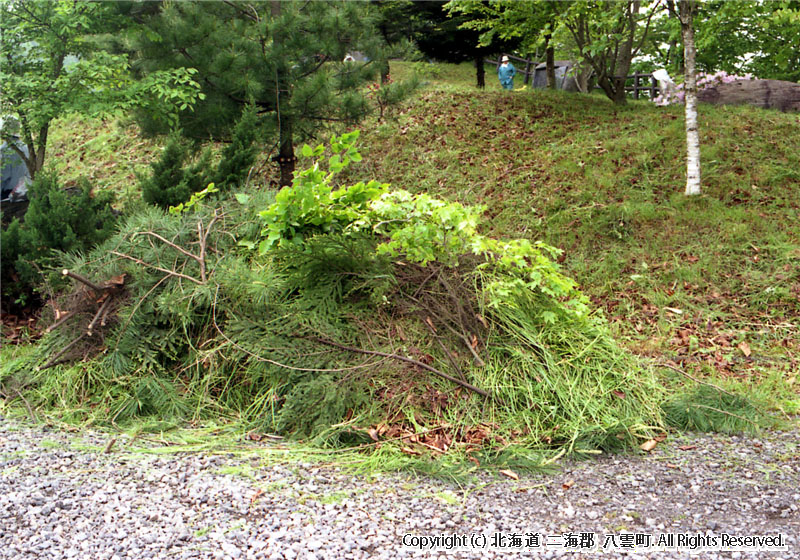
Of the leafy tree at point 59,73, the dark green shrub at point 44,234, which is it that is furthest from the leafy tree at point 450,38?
the dark green shrub at point 44,234

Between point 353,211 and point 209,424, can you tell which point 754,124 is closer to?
point 353,211

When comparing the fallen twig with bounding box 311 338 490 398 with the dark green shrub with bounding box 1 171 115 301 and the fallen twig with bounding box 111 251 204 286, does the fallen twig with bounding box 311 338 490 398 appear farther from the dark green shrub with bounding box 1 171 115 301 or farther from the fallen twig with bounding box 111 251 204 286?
the dark green shrub with bounding box 1 171 115 301

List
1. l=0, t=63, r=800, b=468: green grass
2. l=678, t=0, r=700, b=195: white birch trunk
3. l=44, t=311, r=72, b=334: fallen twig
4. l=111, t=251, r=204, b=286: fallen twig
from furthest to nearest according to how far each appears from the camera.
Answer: l=678, t=0, r=700, b=195: white birch trunk, l=0, t=63, r=800, b=468: green grass, l=44, t=311, r=72, b=334: fallen twig, l=111, t=251, r=204, b=286: fallen twig

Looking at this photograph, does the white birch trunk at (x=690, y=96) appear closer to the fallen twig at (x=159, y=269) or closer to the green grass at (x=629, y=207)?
the green grass at (x=629, y=207)

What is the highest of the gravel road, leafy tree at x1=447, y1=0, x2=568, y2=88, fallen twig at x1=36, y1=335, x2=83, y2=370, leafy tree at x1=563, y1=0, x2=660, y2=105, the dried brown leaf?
leafy tree at x1=447, y1=0, x2=568, y2=88

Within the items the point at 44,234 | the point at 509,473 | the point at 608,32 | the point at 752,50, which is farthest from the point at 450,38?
the point at 509,473

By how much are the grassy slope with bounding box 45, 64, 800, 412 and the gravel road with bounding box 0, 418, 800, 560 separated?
5.99ft

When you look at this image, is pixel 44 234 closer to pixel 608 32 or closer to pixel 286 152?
pixel 286 152

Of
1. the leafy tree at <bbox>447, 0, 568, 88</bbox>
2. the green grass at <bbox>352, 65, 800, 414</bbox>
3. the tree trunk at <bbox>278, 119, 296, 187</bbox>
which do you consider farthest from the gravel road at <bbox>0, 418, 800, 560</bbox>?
the leafy tree at <bbox>447, 0, 568, 88</bbox>

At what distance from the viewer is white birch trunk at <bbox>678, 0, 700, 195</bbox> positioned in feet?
25.4

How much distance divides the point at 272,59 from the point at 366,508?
673cm

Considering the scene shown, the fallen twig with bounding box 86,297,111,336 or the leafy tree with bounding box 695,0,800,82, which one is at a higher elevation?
the leafy tree with bounding box 695,0,800,82

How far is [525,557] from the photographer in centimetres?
239

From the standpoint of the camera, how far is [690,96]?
7.85 metres
